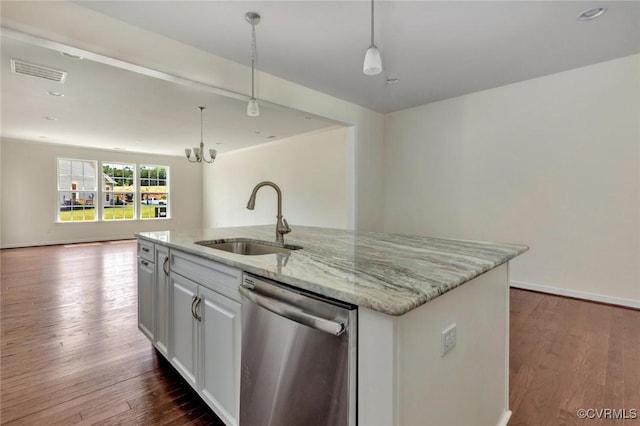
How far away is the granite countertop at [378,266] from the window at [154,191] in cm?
794

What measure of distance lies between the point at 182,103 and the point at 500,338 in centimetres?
461

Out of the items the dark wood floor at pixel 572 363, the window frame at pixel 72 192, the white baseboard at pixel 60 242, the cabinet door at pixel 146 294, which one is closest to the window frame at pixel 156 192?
the white baseboard at pixel 60 242

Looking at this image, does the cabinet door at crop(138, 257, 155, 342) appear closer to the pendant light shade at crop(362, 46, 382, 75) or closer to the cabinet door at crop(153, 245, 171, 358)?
the cabinet door at crop(153, 245, 171, 358)

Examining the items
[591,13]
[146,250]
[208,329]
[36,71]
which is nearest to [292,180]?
[36,71]

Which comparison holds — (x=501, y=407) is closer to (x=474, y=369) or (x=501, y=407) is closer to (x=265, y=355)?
(x=474, y=369)

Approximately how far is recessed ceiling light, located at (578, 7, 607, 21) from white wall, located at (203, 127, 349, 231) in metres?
3.64

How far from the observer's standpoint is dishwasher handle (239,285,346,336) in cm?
91

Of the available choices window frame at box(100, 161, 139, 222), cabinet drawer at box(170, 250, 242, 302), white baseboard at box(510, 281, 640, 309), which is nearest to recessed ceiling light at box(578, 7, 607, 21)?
white baseboard at box(510, 281, 640, 309)

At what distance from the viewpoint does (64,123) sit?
17.7 ft

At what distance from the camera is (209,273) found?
59.5 inches

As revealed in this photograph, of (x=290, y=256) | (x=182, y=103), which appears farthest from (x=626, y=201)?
(x=182, y=103)

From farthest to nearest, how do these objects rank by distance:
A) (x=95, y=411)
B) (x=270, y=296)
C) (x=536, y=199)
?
(x=536, y=199) → (x=95, y=411) → (x=270, y=296)

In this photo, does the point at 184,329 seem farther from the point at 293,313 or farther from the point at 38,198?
the point at 38,198

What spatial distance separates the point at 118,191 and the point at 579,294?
9.89m
